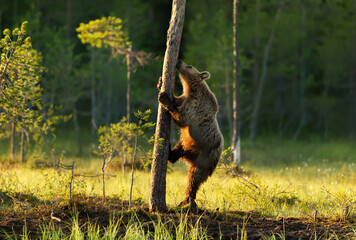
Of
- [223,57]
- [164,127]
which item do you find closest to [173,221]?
[164,127]

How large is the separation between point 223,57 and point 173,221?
15.9 metres

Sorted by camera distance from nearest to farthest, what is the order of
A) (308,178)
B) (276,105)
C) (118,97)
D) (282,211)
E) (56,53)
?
(282,211) < (308,178) < (56,53) < (118,97) < (276,105)

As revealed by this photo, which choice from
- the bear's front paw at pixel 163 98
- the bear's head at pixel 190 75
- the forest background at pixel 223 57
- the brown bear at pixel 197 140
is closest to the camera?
the bear's front paw at pixel 163 98

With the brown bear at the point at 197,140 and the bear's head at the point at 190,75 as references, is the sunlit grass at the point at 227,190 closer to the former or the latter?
the brown bear at the point at 197,140

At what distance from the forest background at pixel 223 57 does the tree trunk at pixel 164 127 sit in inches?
561

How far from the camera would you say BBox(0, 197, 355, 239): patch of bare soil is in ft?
20.2

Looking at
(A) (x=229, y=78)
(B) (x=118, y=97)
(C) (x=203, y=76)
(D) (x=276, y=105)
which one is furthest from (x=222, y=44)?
(C) (x=203, y=76)

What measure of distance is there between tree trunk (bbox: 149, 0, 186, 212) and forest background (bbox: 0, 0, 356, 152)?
14.3 meters

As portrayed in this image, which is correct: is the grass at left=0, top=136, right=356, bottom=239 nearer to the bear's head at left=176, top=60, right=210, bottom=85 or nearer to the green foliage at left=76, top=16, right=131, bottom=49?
the bear's head at left=176, top=60, right=210, bottom=85

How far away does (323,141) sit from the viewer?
27.3 m

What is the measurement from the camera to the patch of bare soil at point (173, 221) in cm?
615

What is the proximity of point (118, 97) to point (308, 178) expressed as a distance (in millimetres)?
16342

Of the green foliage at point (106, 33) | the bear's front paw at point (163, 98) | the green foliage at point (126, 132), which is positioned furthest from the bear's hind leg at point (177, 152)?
the green foliage at point (106, 33)

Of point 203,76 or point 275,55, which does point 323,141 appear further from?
point 203,76
